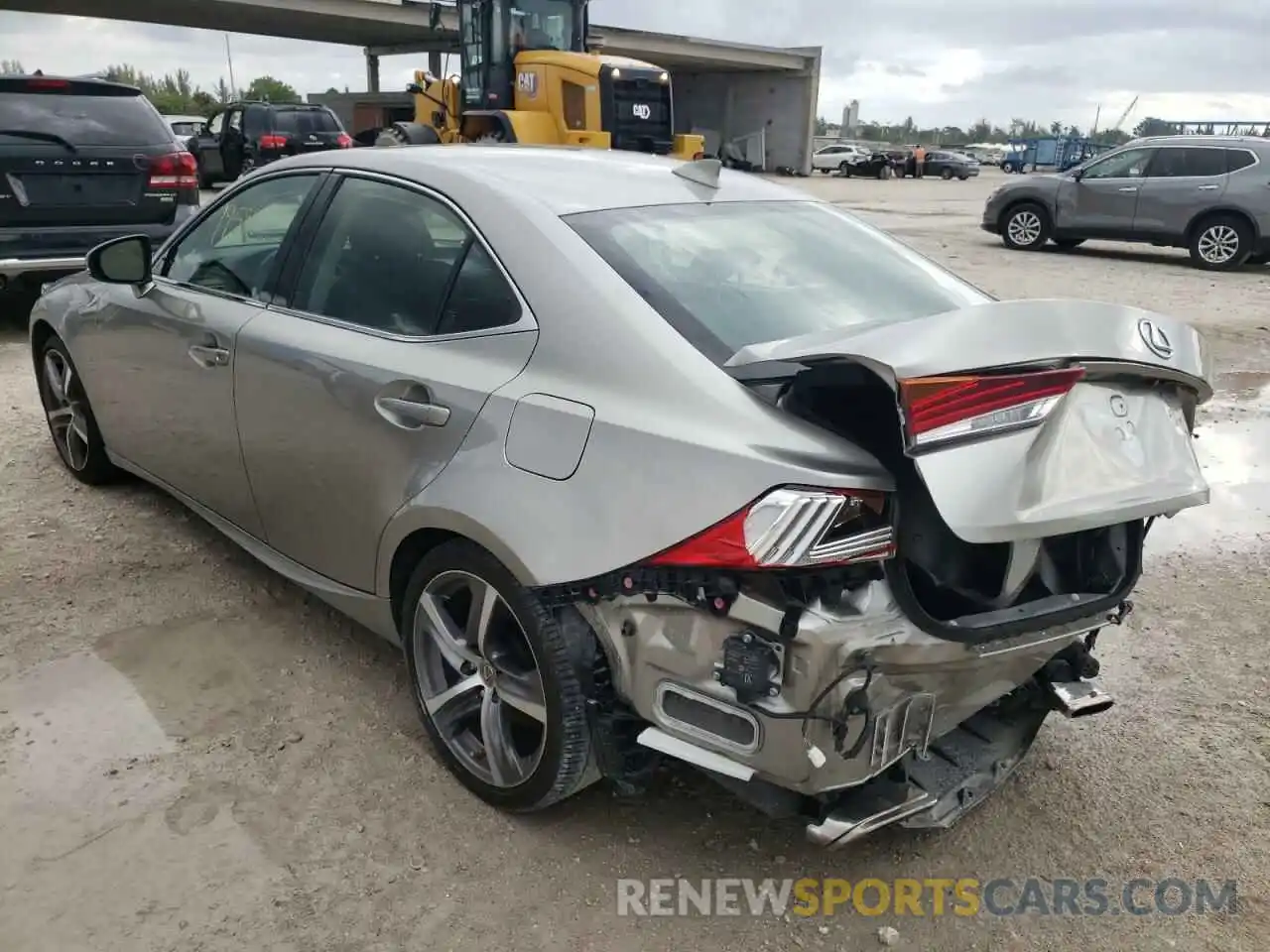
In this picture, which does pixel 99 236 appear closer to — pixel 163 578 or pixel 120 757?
pixel 163 578

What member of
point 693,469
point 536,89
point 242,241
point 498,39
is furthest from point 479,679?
point 498,39

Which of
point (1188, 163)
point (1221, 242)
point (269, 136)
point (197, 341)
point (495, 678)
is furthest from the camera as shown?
point (269, 136)

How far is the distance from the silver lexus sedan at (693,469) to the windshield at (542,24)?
12.9 metres

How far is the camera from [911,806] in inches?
89.4

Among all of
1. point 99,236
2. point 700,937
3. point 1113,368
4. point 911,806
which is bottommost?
point 700,937

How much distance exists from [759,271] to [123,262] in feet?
8.27

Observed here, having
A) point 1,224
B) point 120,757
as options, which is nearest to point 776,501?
point 120,757

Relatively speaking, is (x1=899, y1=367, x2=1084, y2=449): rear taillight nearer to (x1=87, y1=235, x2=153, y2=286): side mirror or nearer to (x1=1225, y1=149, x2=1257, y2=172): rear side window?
(x1=87, y1=235, x2=153, y2=286): side mirror

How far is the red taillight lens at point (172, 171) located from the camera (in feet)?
25.5

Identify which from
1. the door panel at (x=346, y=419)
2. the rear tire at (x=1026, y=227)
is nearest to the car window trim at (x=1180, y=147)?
the rear tire at (x=1026, y=227)

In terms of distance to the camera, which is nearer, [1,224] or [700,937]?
[700,937]

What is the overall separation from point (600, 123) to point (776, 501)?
13716 mm

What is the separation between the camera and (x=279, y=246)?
3391mm

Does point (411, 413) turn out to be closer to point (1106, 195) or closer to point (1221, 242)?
point (1221, 242)
